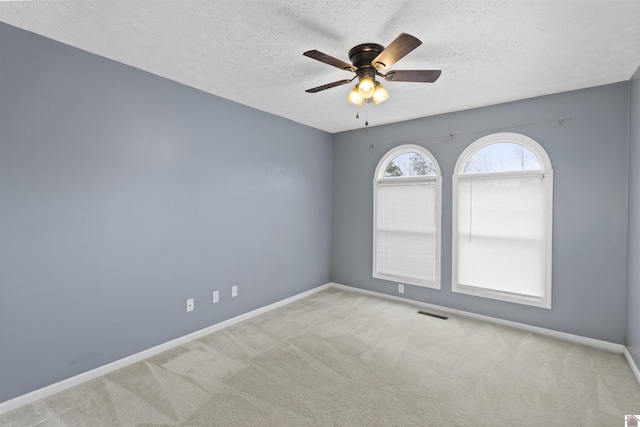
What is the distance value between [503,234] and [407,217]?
1216 millimetres

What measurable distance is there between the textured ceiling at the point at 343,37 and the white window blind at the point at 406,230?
1518 millimetres

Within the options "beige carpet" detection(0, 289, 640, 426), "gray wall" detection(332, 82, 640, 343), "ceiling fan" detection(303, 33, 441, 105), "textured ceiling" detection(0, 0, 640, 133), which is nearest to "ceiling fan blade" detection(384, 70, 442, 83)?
"ceiling fan" detection(303, 33, 441, 105)

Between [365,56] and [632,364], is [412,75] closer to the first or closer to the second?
[365,56]

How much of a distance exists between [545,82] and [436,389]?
119 inches

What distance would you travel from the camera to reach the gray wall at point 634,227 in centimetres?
A: 258

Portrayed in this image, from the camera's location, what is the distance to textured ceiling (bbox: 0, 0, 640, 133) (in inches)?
73.9

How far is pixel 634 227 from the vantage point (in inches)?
107

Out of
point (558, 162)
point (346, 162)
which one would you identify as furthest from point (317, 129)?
point (558, 162)

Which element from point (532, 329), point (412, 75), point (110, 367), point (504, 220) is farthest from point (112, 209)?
point (532, 329)

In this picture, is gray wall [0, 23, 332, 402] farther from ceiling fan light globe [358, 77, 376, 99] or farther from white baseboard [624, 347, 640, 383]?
white baseboard [624, 347, 640, 383]

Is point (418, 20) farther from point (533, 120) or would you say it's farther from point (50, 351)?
point (50, 351)

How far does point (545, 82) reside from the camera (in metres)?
2.97

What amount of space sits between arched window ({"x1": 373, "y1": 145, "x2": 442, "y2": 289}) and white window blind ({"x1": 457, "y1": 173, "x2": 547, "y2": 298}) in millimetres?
352

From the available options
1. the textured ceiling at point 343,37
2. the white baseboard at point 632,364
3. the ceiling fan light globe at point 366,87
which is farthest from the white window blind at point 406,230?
the ceiling fan light globe at point 366,87
